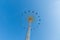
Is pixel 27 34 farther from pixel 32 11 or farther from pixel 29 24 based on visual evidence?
pixel 32 11

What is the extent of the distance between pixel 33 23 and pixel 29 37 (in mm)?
331

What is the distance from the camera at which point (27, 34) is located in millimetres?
2184

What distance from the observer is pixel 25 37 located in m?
2.16

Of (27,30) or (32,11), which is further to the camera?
(27,30)

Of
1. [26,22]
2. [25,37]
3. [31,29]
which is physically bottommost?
[25,37]

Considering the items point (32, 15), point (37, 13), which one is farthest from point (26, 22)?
point (37, 13)

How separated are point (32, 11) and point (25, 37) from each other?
0.61 meters

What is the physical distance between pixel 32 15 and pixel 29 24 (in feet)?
0.75

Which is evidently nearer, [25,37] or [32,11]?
[32,11]

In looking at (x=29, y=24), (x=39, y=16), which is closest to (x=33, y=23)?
(x=29, y=24)

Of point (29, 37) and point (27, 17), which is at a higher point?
point (27, 17)

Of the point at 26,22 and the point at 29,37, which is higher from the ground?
the point at 26,22

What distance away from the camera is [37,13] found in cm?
200

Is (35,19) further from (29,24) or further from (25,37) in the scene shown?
(25,37)
